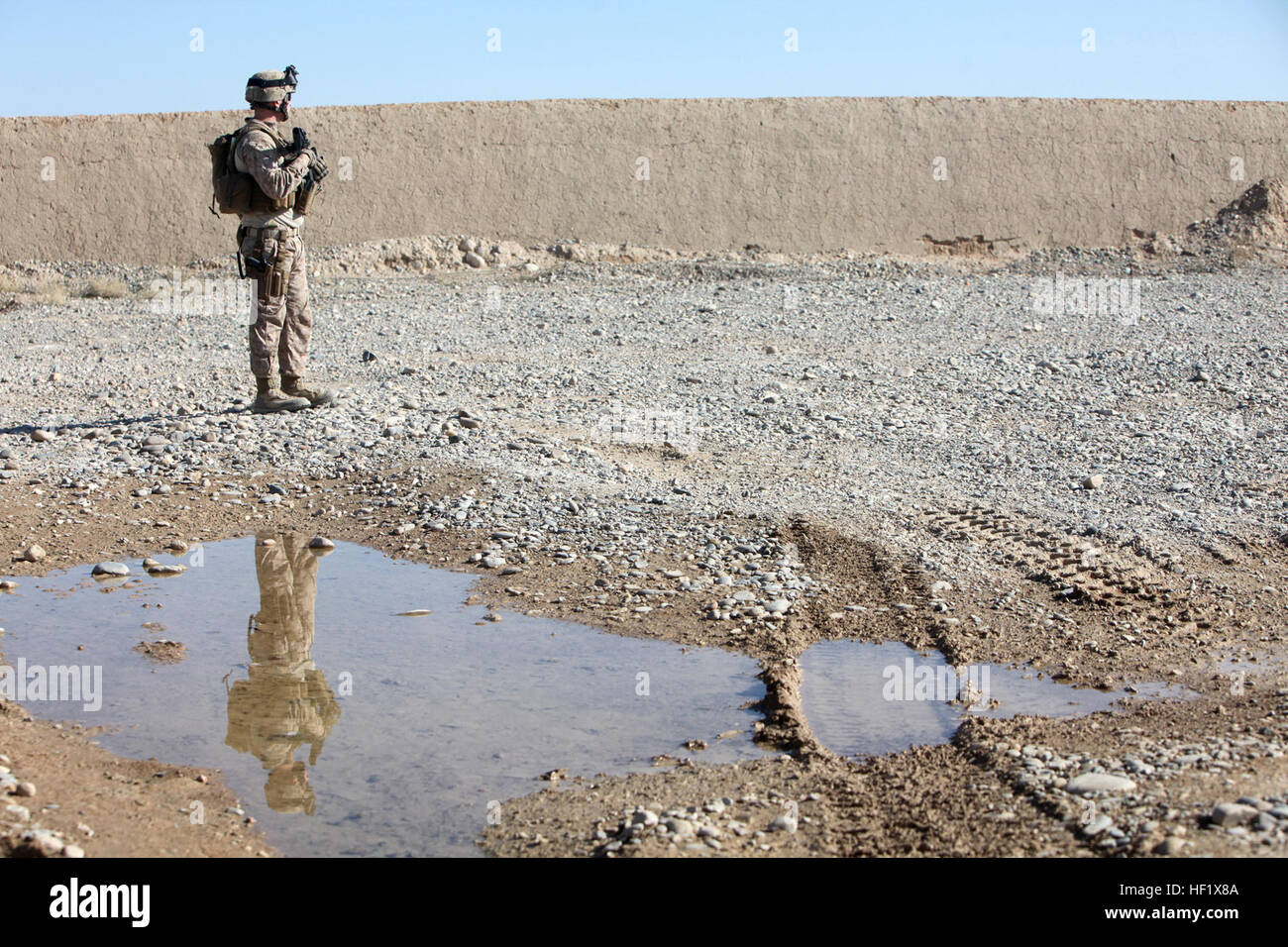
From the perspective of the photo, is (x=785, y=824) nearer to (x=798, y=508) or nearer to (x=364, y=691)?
(x=364, y=691)

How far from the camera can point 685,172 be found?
716 inches

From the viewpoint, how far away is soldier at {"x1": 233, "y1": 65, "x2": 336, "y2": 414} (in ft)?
20.8

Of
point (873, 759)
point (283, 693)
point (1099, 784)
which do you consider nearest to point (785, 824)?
point (873, 759)

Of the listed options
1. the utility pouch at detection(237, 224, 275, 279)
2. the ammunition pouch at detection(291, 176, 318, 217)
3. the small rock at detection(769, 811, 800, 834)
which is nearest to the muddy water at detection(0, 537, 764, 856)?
the small rock at detection(769, 811, 800, 834)

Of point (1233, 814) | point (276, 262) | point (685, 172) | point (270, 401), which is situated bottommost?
point (1233, 814)

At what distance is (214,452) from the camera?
6.28m

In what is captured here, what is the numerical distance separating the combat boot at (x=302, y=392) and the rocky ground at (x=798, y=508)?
0.19m

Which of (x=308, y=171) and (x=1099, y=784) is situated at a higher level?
(x=308, y=171)

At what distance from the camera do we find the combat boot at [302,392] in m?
6.99

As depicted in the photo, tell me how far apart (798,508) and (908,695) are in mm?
1854

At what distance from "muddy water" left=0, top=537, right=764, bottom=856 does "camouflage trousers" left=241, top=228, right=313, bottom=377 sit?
2.15 metres

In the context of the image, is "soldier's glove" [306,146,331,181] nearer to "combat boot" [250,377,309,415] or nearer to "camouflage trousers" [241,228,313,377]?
"camouflage trousers" [241,228,313,377]

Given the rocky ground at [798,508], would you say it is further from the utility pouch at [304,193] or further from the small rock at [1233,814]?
the utility pouch at [304,193]
